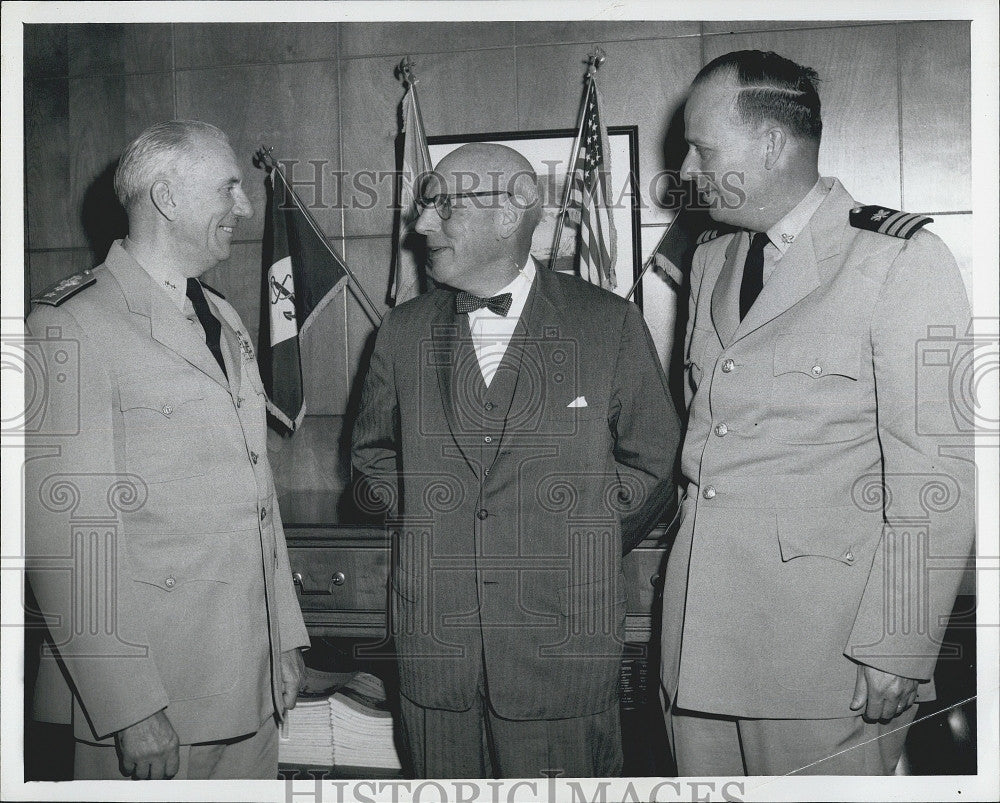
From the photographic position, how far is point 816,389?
5.41 ft

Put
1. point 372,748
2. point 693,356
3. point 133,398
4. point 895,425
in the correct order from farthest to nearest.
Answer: point 372,748 < point 693,356 < point 133,398 < point 895,425

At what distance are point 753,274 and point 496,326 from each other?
57cm

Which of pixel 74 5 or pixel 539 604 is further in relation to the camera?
pixel 74 5

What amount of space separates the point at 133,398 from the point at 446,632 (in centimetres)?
82

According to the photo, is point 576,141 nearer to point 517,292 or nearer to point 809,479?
point 517,292

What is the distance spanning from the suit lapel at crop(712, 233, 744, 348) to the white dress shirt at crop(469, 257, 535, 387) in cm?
41

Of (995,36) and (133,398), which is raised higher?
(995,36)

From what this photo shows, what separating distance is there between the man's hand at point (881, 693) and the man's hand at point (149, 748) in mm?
1381

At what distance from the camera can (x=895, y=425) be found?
1590mm

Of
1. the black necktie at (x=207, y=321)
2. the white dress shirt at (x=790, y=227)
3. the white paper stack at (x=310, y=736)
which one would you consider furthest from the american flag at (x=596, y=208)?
the white paper stack at (x=310, y=736)

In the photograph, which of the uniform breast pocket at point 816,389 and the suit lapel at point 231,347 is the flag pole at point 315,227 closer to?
the suit lapel at point 231,347

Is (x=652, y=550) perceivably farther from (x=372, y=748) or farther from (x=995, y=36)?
(x=995, y=36)

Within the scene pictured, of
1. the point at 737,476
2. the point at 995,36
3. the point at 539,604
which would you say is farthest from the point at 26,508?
the point at 995,36

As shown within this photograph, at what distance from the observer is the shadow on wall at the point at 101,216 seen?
2406mm
